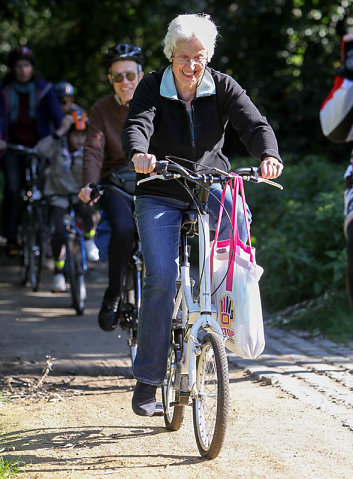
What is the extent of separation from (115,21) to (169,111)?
13695 mm

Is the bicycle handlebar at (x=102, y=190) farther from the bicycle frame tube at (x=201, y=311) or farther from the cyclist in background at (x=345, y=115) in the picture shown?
the cyclist in background at (x=345, y=115)

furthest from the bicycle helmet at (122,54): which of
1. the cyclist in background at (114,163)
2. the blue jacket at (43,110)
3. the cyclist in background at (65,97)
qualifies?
the cyclist in background at (65,97)

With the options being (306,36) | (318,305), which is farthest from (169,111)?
(306,36)

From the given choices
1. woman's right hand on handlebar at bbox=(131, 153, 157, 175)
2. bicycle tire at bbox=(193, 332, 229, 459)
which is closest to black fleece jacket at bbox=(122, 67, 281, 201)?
woman's right hand on handlebar at bbox=(131, 153, 157, 175)

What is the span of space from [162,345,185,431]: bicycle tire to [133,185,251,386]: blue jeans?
0.11 metres

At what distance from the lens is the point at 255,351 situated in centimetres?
390

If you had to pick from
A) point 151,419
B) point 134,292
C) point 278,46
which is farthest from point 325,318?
point 278,46

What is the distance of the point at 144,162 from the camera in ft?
12.8

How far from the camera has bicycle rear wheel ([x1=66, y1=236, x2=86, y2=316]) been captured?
8.43 m

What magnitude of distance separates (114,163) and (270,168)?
225cm

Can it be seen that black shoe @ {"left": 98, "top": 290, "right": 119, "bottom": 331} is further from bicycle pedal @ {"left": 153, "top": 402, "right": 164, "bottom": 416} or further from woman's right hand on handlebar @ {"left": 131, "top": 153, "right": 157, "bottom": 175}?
woman's right hand on handlebar @ {"left": 131, "top": 153, "right": 157, "bottom": 175}

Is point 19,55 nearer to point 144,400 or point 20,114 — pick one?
point 20,114

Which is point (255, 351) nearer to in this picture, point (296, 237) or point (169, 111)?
point (169, 111)

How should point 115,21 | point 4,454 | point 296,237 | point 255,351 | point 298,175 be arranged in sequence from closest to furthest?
1. point 255,351
2. point 4,454
3. point 296,237
4. point 298,175
5. point 115,21
